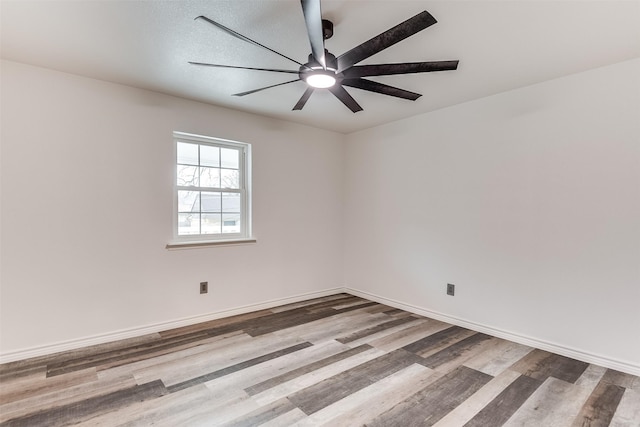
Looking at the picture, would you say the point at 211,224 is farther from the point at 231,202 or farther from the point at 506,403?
the point at 506,403

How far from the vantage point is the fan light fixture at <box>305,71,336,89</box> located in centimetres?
192


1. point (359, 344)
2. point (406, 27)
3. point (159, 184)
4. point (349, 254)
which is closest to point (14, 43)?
point (159, 184)

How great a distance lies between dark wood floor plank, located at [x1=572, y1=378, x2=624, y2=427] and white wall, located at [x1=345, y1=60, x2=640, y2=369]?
40cm

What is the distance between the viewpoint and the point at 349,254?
4609 mm

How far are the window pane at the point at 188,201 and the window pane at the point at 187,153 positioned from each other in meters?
0.32

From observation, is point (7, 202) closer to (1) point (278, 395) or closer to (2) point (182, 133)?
(2) point (182, 133)

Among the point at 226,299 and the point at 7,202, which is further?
the point at 226,299

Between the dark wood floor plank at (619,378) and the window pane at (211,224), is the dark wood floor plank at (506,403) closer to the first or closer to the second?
the dark wood floor plank at (619,378)

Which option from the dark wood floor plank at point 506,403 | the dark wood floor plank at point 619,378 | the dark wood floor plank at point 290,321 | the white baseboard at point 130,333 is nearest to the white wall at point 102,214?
the white baseboard at point 130,333

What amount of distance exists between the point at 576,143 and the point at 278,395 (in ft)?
9.63

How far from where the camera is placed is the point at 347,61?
1.79m

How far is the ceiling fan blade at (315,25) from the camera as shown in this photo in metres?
1.35

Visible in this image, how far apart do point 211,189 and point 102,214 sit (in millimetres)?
1028

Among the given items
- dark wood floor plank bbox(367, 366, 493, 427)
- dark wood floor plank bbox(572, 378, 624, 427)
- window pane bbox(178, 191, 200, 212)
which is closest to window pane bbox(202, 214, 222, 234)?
window pane bbox(178, 191, 200, 212)
